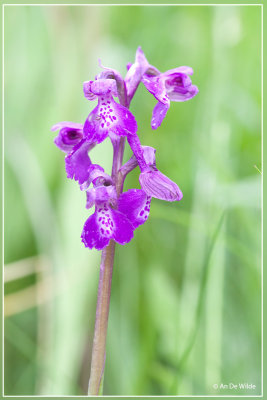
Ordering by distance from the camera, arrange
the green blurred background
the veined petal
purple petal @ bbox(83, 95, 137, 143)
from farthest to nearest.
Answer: the green blurred background → the veined petal → purple petal @ bbox(83, 95, 137, 143)

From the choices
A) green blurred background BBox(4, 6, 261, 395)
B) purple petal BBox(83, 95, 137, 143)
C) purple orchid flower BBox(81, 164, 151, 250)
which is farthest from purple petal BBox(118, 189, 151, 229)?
green blurred background BBox(4, 6, 261, 395)

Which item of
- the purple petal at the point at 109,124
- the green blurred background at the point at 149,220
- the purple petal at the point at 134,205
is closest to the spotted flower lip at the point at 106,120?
the purple petal at the point at 109,124

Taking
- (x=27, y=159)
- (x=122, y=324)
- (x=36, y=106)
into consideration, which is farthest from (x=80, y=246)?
(x=36, y=106)

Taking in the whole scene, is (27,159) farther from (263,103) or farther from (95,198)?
(95,198)

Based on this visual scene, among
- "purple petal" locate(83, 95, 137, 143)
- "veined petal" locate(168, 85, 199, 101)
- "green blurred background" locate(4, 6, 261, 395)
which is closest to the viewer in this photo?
"purple petal" locate(83, 95, 137, 143)

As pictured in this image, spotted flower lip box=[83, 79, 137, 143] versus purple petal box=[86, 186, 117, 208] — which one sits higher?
spotted flower lip box=[83, 79, 137, 143]

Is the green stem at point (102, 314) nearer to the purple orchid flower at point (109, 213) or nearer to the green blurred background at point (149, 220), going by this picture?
the purple orchid flower at point (109, 213)

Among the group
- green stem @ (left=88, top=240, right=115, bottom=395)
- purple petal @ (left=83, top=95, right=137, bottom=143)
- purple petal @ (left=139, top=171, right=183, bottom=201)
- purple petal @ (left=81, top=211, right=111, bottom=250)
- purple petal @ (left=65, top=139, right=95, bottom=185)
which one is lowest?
green stem @ (left=88, top=240, right=115, bottom=395)

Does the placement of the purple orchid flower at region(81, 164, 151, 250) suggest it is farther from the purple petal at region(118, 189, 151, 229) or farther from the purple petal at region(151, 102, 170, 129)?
the purple petal at region(151, 102, 170, 129)
